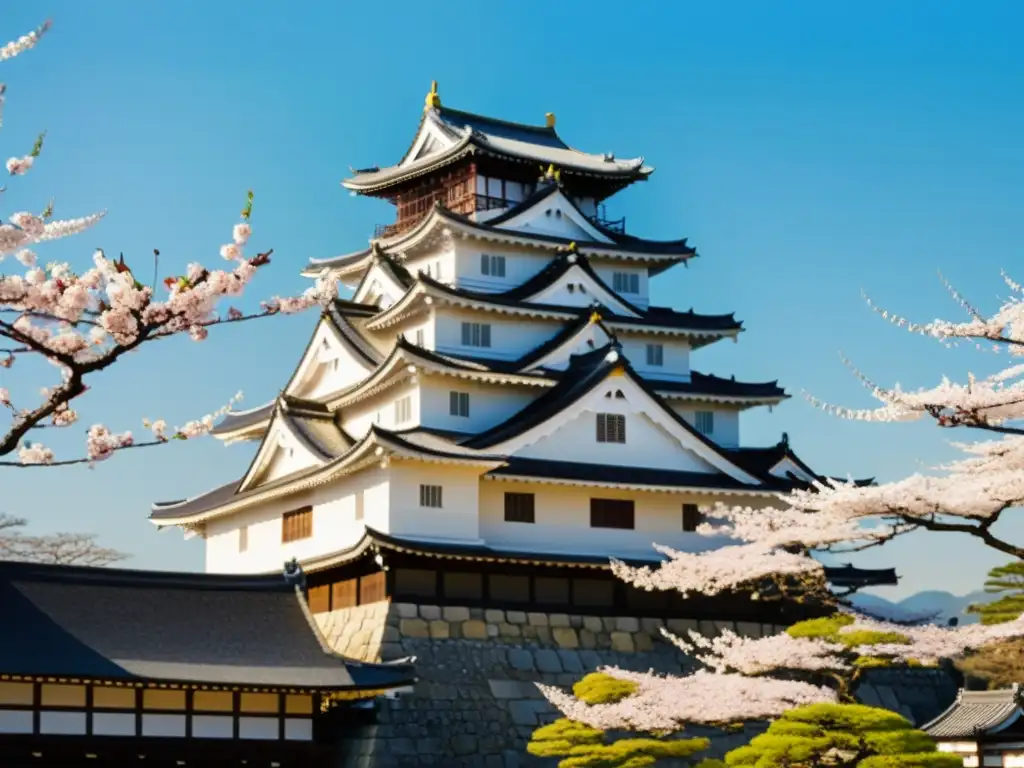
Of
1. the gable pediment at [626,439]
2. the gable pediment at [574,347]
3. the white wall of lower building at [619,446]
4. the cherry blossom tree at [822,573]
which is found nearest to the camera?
the cherry blossom tree at [822,573]

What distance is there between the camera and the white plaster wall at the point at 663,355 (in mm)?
40562

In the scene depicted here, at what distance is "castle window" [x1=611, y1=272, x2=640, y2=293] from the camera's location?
139 ft

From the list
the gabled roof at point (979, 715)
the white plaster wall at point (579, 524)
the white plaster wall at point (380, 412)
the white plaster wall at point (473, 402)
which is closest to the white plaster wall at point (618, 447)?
the white plaster wall at point (579, 524)

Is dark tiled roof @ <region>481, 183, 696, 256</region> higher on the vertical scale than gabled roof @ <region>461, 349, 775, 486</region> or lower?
higher

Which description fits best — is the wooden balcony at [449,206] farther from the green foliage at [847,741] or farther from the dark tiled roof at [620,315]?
the green foliage at [847,741]

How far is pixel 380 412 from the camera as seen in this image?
123ft

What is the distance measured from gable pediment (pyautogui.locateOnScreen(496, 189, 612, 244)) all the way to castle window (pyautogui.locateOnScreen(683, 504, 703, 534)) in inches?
335

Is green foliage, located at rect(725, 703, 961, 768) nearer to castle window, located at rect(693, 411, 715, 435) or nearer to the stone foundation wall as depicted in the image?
the stone foundation wall

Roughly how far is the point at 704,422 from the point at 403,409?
9.07 meters

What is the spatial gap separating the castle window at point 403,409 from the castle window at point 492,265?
16.1 ft

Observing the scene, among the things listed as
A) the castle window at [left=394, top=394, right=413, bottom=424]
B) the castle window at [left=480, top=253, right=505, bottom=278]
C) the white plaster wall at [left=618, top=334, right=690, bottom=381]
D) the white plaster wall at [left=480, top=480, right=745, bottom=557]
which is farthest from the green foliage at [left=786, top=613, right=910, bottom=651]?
the castle window at [left=480, top=253, right=505, bottom=278]

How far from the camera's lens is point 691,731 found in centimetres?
3416

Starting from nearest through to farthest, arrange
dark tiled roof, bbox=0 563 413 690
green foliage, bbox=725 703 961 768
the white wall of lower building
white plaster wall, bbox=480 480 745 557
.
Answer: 1. green foliage, bbox=725 703 961 768
2. dark tiled roof, bbox=0 563 413 690
3. white plaster wall, bbox=480 480 745 557
4. the white wall of lower building

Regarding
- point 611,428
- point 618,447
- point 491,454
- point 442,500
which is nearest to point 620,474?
point 618,447
